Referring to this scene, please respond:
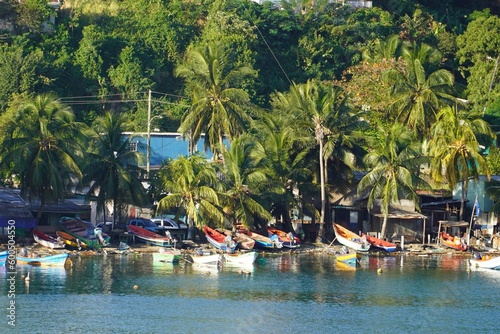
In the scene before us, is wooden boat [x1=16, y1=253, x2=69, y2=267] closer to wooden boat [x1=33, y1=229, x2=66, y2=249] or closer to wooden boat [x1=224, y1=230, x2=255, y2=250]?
wooden boat [x1=33, y1=229, x2=66, y2=249]

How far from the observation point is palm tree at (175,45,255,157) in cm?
7981

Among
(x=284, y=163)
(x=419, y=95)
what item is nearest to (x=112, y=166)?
(x=284, y=163)

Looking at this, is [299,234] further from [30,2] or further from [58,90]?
[30,2]

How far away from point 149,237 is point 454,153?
2179 cm

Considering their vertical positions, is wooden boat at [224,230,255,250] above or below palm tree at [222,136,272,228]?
below

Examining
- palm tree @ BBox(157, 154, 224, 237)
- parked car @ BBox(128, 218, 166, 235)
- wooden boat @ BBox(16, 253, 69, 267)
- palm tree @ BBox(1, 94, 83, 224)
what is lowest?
wooden boat @ BBox(16, 253, 69, 267)

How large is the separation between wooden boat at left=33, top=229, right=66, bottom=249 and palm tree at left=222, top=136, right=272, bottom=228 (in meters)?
11.0

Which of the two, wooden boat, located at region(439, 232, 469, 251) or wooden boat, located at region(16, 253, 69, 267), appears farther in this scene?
wooden boat, located at region(439, 232, 469, 251)

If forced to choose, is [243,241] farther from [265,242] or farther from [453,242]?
[453,242]

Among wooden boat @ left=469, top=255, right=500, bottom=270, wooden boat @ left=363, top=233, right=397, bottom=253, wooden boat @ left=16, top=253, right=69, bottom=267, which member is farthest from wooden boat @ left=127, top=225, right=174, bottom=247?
wooden boat @ left=469, top=255, right=500, bottom=270

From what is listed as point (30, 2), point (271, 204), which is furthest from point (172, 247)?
point (30, 2)

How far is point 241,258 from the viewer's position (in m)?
68.8

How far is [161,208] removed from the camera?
73.8m

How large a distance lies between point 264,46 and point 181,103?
36.3 feet
